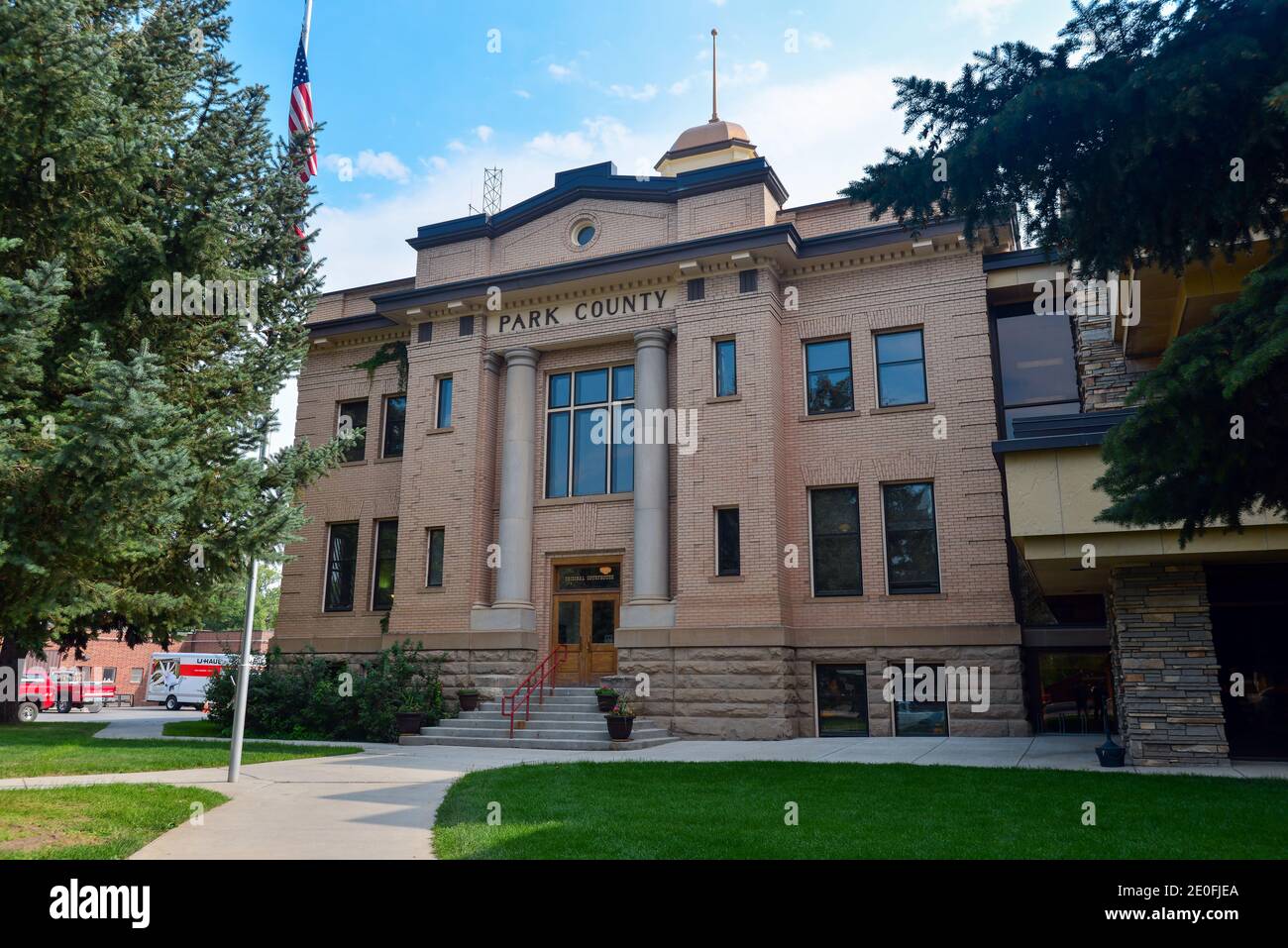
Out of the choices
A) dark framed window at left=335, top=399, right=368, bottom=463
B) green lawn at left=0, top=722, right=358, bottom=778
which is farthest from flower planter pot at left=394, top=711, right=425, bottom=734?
dark framed window at left=335, top=399, right=368, bottom=463

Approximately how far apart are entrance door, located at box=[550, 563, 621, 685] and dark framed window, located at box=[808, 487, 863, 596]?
4.87m

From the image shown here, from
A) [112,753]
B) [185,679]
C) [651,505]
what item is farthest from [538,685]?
[185,679]

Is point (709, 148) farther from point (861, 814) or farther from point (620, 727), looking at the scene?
point (861, 814)

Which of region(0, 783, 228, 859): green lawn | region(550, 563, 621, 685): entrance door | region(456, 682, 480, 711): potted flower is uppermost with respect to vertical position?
region(550, 563, 621, 685): entrance door

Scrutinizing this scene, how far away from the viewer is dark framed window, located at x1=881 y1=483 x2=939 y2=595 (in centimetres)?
2059

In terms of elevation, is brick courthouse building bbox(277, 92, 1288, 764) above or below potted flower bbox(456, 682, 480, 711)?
above

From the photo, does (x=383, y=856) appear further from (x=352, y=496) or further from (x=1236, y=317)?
(x=352, y=496)

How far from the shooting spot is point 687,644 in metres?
20.6

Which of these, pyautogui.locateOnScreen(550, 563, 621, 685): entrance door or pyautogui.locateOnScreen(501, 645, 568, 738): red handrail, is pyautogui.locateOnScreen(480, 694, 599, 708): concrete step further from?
pyautogui.locateOnScreen(550, 563, 621, 685): entrance door

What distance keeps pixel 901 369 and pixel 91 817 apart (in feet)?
58.8
